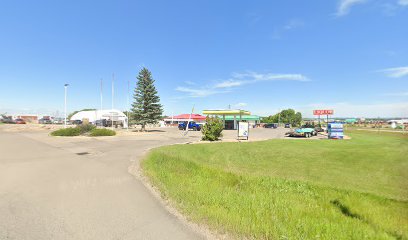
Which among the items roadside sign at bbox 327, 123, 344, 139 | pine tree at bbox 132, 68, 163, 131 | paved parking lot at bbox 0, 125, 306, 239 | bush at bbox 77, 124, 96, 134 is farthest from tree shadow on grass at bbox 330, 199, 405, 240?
pine tree at bbox 132, 68, 163, 131

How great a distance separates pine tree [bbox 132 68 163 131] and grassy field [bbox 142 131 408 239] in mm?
31155

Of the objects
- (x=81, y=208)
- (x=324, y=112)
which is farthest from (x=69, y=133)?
(x=324, y=112)

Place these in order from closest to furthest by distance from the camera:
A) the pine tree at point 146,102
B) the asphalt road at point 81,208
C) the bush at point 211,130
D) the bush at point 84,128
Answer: the asphalt road at point 81,208
the bush at point 211,130
the bush at point 84,128
the pine tree at point 146,102

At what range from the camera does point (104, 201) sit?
630 cm

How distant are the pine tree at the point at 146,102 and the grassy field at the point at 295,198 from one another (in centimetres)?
3116

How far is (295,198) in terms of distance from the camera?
7125 millimetres

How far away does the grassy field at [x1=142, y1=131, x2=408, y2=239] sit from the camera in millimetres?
4762

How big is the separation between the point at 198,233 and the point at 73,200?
12.8 feet

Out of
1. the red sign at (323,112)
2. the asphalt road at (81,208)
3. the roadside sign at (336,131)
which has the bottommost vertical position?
the asphalt road at (81,208)

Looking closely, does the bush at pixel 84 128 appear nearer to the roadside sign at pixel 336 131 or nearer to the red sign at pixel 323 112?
the roadside sign at pixel 336 131

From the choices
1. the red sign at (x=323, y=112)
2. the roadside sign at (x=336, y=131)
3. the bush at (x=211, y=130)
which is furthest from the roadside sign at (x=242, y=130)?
the red sign at (x=323, y=112)

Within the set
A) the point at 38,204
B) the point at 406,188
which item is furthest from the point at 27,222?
the point at 406,188

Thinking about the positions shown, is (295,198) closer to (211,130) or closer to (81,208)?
(81,208)

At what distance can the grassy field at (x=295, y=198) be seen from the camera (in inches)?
187
